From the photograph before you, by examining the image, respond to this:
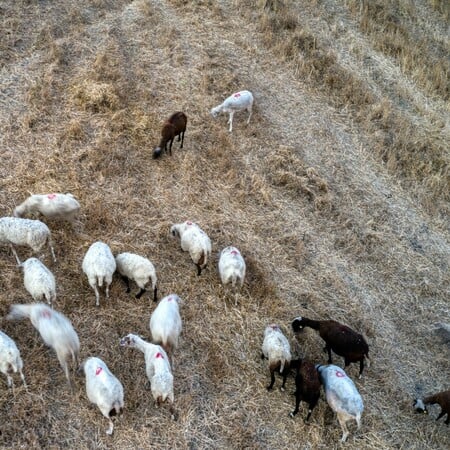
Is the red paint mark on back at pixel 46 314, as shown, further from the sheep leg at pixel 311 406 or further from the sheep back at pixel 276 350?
the sheep leg at pixel 311 406

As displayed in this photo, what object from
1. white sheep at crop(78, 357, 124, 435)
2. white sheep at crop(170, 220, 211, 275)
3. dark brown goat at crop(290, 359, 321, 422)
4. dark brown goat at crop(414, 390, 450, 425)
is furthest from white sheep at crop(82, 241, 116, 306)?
dark brown goat at crop(414, 390, 450, 425)

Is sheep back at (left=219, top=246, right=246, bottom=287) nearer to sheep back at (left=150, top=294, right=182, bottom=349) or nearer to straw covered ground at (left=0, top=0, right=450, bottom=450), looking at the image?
straw covered ground at (left=0, top=0, right=450, bottom=450)

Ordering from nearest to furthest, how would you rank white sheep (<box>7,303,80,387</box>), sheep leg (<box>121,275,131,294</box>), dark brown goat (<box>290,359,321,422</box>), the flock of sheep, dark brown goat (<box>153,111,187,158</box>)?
1. the flock of sheep
2. white sheep (<box>7,303,80,387</box>)
3. dark brown goat (<box>290,359,321,422</box>)
4. sheep leg (<box>121,275,131,294</box>)
5. dark brown goat (<box>153,111,187,158</box>)

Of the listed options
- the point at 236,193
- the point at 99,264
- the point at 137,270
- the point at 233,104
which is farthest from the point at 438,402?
the point at 233,104

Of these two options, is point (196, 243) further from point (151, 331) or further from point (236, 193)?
point (236, 193)

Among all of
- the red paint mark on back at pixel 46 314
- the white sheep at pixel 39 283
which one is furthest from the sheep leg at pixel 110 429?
the white sheep at pixel 39 283

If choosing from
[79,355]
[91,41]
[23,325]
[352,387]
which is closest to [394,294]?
[352,387]

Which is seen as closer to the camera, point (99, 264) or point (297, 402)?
point (297, 402)
